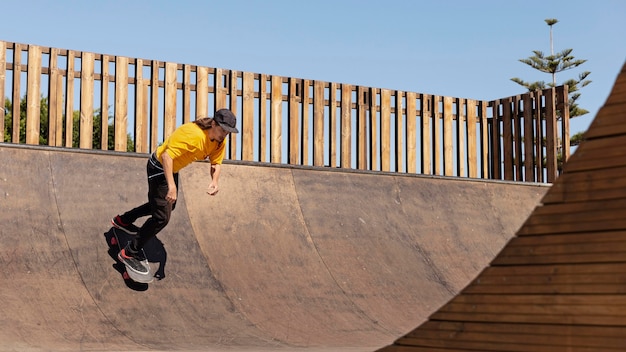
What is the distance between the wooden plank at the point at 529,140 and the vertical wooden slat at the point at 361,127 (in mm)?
3083

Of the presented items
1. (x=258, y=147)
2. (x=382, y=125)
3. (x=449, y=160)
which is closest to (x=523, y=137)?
(x=449, y=160)

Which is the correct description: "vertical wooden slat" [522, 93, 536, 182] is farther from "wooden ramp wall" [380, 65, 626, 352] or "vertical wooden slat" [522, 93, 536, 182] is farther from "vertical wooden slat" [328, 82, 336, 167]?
"wooden ramp wall" [380, 65, 626, 352]

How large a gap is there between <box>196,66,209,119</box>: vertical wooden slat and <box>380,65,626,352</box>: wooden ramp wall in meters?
7.78

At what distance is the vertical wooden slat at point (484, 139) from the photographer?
46.0 ft

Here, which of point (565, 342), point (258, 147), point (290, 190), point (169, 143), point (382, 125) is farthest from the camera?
point (382, 125)

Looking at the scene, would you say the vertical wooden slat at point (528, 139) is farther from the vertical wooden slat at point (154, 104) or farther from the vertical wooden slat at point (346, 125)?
the vertical wooden slat at point (154, 104)

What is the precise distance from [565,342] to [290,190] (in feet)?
23.1

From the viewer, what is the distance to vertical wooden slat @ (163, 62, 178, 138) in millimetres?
10797

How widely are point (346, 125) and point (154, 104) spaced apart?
9.86ft

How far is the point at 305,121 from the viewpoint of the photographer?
1186 centimetres

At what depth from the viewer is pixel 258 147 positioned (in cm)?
1139

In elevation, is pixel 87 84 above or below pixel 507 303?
above

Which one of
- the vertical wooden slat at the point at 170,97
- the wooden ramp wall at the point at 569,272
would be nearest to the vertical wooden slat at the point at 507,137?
the vertical wooden slat at the point at 170,97

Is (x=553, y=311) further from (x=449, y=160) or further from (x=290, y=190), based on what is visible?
(x=449, y=160)
